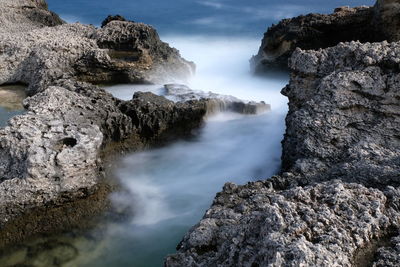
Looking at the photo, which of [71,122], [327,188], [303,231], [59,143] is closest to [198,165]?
[71,122]

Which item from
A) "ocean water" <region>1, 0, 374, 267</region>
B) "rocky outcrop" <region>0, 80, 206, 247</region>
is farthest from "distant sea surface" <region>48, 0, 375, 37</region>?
"rocky outcrop" <region>0, 80, 206, 247</region>

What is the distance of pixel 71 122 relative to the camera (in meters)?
4.39

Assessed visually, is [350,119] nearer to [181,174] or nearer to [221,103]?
[181,174]

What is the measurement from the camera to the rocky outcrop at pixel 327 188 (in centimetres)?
205

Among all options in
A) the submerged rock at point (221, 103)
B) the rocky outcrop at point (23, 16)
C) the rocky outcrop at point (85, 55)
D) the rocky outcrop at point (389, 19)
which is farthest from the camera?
the rocky outcrop at point (23, 16)

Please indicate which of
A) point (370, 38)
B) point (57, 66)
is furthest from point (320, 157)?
point (370, 38)

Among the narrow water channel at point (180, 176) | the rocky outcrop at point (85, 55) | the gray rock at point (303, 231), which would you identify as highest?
the rocky outcrop at point (85, 55)

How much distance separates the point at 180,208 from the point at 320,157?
1.72 meters

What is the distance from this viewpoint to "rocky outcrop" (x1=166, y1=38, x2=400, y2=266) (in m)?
2.05

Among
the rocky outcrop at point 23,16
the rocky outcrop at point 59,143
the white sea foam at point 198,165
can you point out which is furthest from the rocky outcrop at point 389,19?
the rocky outcrop at point 23,16

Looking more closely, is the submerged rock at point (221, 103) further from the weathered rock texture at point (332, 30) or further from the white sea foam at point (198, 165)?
the weathered rock texture at point (332, 30)

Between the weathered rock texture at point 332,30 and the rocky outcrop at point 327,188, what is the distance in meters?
4.18

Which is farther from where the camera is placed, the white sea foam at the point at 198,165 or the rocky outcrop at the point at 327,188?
the white sea foam at the point at 198,165

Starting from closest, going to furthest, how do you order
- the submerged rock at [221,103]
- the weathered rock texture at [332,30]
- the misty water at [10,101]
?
the misty water at [10,101] → the submerged rock at [221,103] → the weathered rock texture at [332,30]
